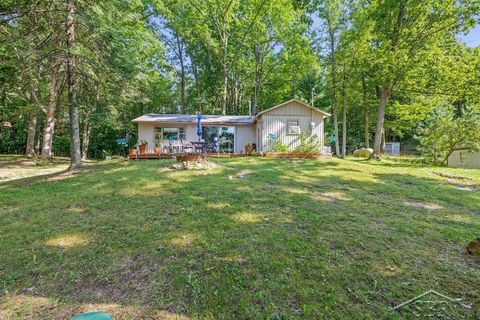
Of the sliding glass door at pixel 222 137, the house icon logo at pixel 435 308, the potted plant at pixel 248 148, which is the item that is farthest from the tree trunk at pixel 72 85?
the house icon logo at pixel 435 308

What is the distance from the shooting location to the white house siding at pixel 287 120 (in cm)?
1430

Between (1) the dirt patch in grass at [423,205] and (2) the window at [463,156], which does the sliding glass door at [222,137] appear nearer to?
(1) the dirt patch in grass at [423,205]

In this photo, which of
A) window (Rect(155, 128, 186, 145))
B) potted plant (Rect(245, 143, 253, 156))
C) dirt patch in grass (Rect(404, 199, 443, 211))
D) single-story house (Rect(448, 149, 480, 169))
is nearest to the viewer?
dirt patch in grass (Rect(404, 199, 443, 211))

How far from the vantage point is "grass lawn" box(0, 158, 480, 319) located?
8.25 feet

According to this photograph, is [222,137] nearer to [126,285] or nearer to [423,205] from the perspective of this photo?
[423,205]

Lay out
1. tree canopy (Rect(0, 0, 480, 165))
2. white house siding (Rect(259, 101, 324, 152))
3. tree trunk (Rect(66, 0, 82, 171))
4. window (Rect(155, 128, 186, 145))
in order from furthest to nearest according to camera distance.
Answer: window (Rect(155, 128, 186, 145))
white house siding (Rect(259, 101, 324, 152))
tree canopy (Rect(0, 0, 480, 165))
tree trunk (Rect(66, 0, 82, 171))

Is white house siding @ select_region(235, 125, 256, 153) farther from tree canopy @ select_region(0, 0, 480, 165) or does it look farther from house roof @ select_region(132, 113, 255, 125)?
tree canopy @ select_region(0, 0, 480, 165)

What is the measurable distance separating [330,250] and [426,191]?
198 inches

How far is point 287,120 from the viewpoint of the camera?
47.4ft

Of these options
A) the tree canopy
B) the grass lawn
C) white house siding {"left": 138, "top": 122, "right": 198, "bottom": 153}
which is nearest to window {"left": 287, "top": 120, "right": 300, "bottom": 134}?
the tree canopy

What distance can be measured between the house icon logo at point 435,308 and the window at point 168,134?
14844mm

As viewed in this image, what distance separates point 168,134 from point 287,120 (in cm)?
730

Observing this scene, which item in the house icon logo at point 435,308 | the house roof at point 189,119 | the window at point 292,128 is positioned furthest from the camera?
the house roof at point 189,119

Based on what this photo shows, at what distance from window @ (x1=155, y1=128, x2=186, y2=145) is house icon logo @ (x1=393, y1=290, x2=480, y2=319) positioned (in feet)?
48.7
